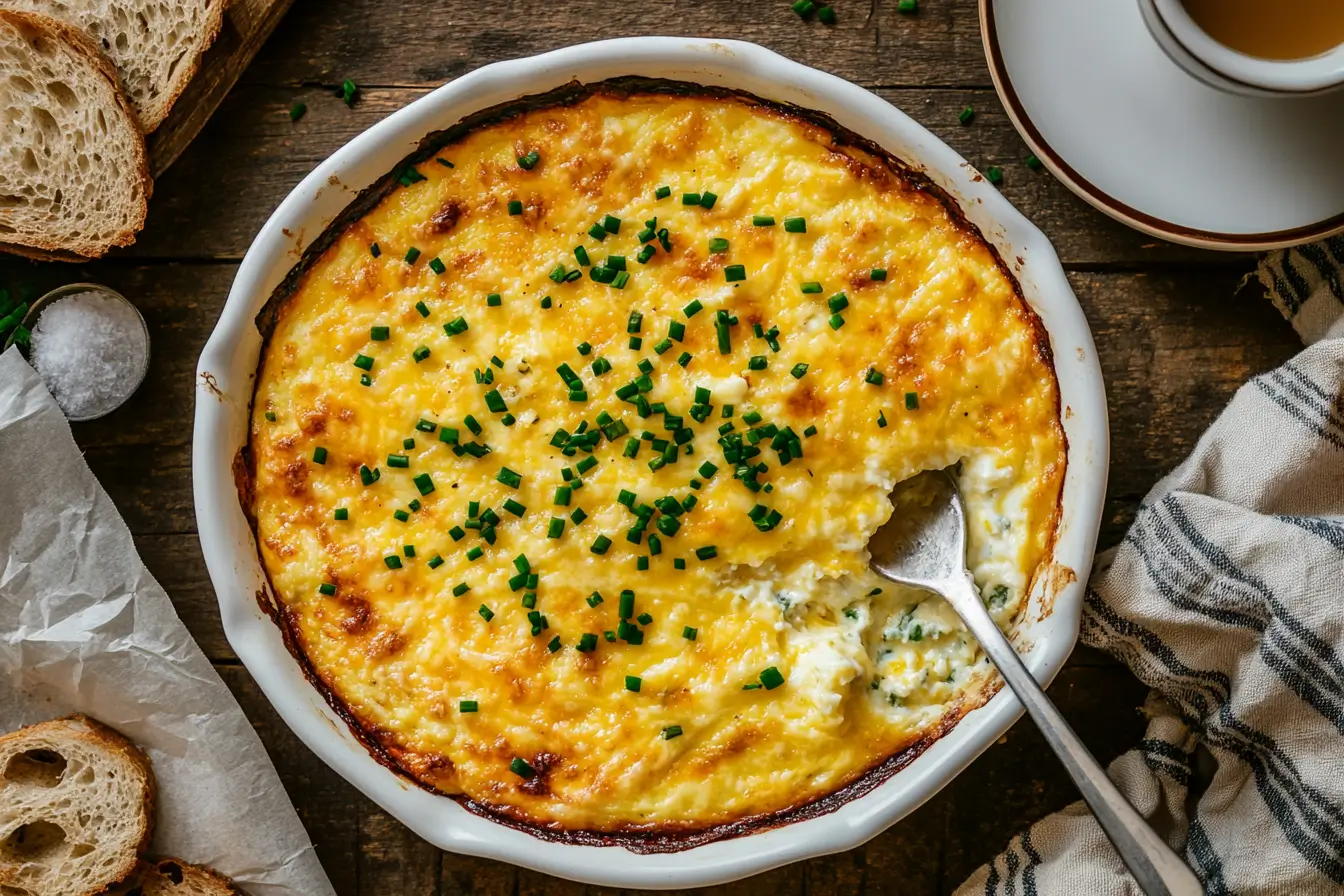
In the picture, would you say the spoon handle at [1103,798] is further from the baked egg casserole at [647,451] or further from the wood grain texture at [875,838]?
the wood grain texture at [875,838]

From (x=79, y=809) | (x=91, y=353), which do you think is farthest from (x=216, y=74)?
(x=79, y=809)

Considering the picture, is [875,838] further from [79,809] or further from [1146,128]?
[79,809]

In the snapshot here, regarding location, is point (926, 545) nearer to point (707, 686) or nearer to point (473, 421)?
point (707, 686)

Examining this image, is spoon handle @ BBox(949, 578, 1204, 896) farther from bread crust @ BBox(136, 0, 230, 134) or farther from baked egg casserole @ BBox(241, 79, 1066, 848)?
bread crust @ BBox(136, 0, 230, 134)

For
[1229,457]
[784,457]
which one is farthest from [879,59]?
[1229,457]

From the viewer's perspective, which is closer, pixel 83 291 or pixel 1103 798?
pixel 1103 798

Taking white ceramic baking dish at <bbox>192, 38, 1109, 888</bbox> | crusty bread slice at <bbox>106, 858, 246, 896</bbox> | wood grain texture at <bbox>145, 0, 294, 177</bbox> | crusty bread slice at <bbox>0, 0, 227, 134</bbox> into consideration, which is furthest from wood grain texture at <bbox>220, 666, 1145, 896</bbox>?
crusty bread slice at <bbox>0, 0, 227, 134</bbox>

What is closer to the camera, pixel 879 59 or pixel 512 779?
pixel 512 779
